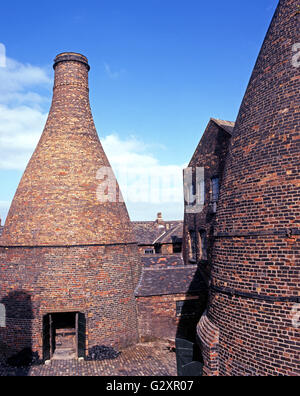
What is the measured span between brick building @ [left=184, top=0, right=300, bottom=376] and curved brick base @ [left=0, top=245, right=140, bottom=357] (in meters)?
5.34

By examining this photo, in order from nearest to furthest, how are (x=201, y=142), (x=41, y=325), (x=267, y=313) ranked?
(x=267, y=313) → (x=41, y=325) → (x=201, y=142)

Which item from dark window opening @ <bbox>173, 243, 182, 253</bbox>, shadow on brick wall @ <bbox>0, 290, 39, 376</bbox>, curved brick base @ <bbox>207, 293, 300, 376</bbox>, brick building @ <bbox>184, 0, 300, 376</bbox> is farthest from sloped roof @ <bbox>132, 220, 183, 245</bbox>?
curved brick base @ <bbox>207, 293, 300, 376</bbox>

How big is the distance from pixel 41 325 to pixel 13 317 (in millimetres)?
1184

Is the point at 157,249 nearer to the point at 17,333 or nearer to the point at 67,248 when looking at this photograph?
the point at 67,248

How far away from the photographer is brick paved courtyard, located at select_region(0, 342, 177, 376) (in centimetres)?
991

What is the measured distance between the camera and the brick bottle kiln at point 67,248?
1104cm

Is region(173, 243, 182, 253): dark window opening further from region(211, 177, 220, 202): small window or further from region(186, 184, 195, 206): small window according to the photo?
region(211, 177, 220, 202): small window

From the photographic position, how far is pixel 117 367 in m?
10.3

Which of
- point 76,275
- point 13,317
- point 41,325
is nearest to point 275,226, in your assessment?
point 76,275

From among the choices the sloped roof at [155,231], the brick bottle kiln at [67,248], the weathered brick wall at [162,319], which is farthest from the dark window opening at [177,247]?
the brick bottle kiln at [67,248]

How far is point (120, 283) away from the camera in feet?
40.3
